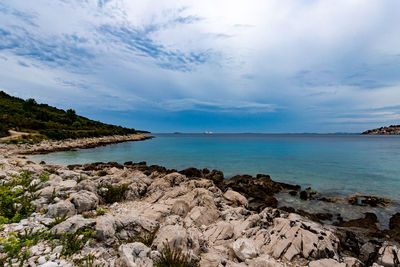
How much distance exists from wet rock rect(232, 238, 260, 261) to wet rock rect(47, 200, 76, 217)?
5.76 meters

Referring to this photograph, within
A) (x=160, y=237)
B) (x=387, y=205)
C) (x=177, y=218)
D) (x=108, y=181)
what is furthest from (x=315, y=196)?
(x=108, y=181)

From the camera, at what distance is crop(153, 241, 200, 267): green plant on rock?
14.1 feet

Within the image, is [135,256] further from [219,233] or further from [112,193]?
[112,193]

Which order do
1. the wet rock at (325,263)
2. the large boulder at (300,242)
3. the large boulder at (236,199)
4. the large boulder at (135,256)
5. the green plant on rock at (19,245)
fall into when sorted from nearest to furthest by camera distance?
the green plant on rock at (19,245) → the large boulder at (135,256) → the wet rock at (325,263) → the large boulder at (300,242) → the large boulder at (236,199)

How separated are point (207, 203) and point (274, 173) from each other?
17003mm

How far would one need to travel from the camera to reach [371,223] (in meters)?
9.84

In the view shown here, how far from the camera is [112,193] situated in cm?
989

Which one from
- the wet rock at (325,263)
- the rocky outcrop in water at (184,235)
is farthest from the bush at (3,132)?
the wet rock at (325,263)

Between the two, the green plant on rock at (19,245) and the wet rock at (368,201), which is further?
the wet rock at (368,201)

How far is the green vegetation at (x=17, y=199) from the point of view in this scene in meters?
6.09

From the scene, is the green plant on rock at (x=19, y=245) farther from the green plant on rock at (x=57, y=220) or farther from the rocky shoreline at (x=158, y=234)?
the green plant on rock at (x=57, y=220)

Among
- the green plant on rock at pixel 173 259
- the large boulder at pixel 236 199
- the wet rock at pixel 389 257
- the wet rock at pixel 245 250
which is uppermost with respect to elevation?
the green plant on rock at pixel 173 259

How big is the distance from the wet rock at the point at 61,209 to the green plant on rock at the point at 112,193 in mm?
2797

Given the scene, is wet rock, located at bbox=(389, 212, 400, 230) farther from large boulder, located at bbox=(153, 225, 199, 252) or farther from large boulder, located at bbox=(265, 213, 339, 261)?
large boulder, located at bbox=(153, 225, 199, 252)
